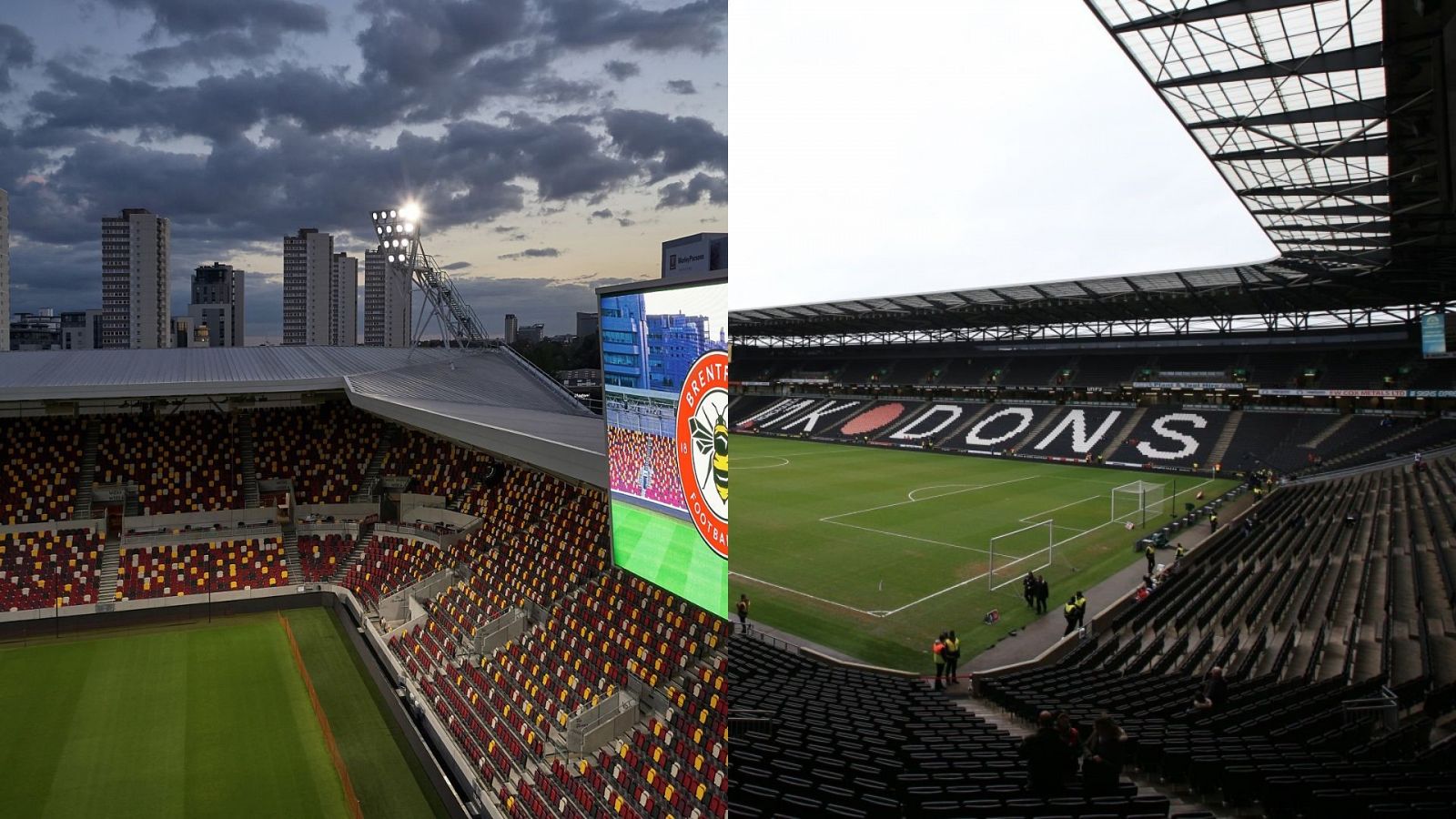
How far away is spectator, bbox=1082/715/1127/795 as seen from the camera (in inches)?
186

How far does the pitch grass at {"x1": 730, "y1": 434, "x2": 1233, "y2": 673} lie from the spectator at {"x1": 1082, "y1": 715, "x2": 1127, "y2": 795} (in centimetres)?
726

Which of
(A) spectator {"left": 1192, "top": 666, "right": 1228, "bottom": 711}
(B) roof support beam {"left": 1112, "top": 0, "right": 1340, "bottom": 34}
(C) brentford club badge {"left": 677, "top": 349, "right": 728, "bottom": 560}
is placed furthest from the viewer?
(B) roof support beam {"left": 1112, "top": 0, "right": 1340, "bottom": 34}

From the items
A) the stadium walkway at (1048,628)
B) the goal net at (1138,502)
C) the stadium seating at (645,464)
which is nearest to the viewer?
the stadium seating at (645,464)

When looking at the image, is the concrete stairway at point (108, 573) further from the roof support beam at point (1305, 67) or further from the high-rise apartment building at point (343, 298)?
the high-rise apartment building at point (343, 298)

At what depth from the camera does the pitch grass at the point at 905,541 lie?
1419 centimetres

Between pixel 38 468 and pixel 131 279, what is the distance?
1785 cm

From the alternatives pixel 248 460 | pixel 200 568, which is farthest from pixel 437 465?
pixel 200 568

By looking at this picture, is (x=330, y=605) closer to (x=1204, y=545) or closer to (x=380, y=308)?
(x=1204, y=545)

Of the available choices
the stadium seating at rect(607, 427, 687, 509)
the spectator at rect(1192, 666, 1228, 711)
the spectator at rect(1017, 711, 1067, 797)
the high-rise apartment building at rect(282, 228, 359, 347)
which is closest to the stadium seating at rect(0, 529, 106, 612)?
the stadium seating at rect(607, 427, 687, 509)

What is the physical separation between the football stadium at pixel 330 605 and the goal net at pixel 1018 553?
8128mm

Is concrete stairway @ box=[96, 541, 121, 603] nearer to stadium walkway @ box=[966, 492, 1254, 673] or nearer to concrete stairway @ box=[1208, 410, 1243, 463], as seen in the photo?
stadium walkway @ box=[966, 492, 1254, 673]

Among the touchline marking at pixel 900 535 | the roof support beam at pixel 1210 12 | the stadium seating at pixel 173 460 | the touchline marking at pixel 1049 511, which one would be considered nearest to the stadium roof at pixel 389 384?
the stadium seating at pixel 173 460

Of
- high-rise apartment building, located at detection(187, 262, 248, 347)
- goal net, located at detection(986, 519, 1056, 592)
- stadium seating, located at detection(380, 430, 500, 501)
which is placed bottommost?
goal net, located at detection(986, 519, 1056, 592)

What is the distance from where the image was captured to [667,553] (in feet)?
22.5
